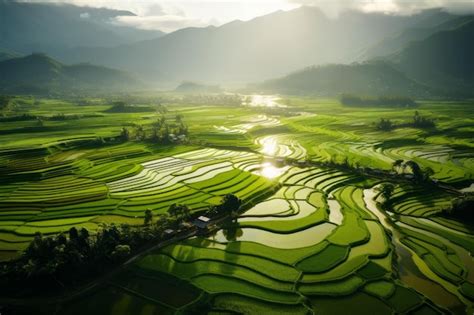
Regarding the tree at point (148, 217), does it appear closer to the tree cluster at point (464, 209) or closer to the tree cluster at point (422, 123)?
the tree cluster at point (464, 209)

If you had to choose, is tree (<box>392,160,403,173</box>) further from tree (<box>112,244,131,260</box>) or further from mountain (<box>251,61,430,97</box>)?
mountain (<box>251,61,430,97</box>)

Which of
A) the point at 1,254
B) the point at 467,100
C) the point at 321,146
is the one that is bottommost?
the point at 1,254

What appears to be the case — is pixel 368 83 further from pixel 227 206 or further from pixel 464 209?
pixel 227 206

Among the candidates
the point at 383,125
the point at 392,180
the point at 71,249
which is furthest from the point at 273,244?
the point at 383,125

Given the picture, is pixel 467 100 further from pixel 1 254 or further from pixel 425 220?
pixel 1 254

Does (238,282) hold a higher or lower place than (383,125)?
lower

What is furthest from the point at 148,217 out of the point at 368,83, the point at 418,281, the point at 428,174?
the point at 368,83

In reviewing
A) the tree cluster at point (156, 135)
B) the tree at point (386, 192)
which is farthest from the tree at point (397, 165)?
the tree cluster at point (156, 135)
